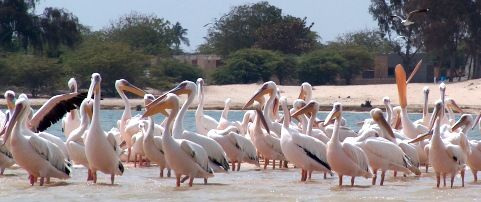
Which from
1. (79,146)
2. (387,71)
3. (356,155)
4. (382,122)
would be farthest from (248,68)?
(356,155)

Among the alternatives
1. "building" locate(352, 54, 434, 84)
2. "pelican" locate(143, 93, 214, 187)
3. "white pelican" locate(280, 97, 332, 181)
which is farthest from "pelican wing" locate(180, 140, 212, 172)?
"building" locate(352, 54, 434, 84)

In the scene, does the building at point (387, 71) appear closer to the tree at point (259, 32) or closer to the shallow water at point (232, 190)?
the tree at point (259, 32)

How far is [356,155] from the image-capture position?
11109 mm

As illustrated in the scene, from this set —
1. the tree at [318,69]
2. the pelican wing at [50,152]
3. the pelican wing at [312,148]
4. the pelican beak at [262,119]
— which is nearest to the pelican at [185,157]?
the pelican wing at [50,152]

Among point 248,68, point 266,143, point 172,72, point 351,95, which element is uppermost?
point 248,68

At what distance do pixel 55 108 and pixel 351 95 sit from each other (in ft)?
92.0

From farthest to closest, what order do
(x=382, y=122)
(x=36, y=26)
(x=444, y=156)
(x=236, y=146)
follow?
(x=36, y=26), (x=236, y=146), (x=382, y=122), (x=444, y=156)

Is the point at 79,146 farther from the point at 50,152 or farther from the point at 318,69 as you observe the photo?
the point at 318,69

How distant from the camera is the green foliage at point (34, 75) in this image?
4059cm

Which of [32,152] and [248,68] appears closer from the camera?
[32,152]

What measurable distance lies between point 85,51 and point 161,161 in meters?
33.7

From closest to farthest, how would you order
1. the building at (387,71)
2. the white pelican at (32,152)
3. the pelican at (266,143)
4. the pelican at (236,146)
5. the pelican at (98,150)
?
the white pelican at (32,152) < the pelican at (98,150) < the pelican at (236,146) < the pelican at (266,143) < the building at (387,71)

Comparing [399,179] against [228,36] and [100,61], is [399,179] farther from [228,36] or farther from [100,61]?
[228,36]

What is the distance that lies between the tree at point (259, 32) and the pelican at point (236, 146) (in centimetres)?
4321
